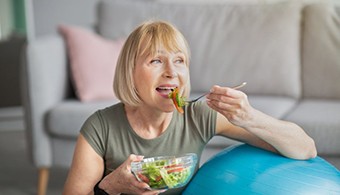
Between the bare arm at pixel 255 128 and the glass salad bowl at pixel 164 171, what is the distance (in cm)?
15

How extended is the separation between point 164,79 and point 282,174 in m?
0.39

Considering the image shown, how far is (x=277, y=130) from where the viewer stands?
1588mm

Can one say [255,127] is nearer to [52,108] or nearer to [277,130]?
[277,130]

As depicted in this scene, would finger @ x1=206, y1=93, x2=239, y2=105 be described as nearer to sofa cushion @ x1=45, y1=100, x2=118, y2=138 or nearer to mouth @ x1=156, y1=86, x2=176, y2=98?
mouth @ x1=156, y1=86, x2=176, y2=98

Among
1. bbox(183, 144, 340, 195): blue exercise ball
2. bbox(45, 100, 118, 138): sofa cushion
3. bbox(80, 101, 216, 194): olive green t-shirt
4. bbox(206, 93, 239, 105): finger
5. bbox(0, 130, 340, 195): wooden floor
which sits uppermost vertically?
bbox(206, 93, 239, 105): finger

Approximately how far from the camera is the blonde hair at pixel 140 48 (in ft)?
5.32

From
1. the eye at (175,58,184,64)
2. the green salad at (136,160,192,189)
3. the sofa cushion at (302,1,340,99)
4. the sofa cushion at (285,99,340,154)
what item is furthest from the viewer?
the sofa cushion at (302,1,340,99)

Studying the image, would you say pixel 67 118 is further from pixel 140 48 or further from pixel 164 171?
pixel 164 171

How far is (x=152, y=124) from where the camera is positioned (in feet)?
5.56

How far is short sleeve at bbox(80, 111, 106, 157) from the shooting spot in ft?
5.39

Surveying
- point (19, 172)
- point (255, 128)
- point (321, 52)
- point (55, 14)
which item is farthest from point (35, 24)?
point (255, 128)

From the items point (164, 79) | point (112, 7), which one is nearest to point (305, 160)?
point (164, 79)

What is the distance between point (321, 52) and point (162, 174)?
203 cm

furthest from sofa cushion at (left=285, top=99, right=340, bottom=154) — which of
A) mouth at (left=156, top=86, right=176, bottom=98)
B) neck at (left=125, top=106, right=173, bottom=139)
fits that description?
mouth at (left=156, top=86, right=176, bottom=98)
